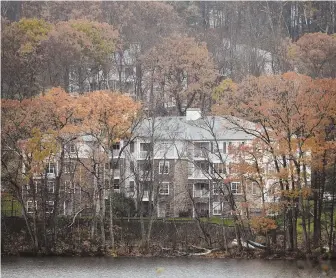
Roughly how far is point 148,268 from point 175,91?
31.7 metres

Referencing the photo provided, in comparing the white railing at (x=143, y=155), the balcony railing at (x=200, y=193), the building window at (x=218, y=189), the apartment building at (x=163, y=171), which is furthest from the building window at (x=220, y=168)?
the white railing at (x=143, y=155)

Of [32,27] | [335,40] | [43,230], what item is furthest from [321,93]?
[32,27]

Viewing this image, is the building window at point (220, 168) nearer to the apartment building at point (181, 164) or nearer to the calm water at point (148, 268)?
the apartment building at point (181, 164)

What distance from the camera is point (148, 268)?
3897cm

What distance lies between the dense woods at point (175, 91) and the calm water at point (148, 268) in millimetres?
3067

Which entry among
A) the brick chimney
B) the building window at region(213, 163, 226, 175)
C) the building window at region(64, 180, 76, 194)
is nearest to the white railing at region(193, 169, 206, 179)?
the building window at region(213, 163, 226, 175)

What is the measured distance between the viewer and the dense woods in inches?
1722

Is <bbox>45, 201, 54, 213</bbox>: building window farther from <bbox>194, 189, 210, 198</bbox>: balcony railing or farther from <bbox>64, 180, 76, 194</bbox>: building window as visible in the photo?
<bbox>194, 189, 210, 198</bbox>: balcony railing

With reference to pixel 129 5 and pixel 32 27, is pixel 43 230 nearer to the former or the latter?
pixel 32 27

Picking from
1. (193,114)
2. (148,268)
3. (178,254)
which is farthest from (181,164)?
(148,268)

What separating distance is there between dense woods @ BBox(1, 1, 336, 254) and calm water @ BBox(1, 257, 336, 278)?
307 cm

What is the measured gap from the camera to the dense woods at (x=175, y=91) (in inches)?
1722

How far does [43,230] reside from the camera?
46625mm

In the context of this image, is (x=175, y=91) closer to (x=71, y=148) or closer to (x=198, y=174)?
(x=198, y=174)
